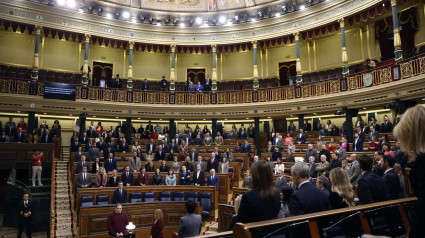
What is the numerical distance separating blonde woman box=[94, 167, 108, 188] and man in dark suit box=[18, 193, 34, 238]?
191cm

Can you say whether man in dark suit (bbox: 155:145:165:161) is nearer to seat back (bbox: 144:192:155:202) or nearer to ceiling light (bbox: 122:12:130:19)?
seat back (bbox: 144:192:155:202)

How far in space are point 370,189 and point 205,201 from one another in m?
6.52

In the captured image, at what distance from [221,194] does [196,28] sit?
11520 millimetres

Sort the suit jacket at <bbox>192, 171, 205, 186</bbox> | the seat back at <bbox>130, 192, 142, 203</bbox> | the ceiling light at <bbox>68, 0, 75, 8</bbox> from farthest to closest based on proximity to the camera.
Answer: the ceiling light at <bbox>68, 0, 75, 8</bbox> → the suit jacket at <bbox>192, 171, 205, 186</bbox> → the seat back at <bbox>130, 192, 142, 203</bbox>

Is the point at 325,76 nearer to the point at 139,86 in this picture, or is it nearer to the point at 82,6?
the point at 139,86

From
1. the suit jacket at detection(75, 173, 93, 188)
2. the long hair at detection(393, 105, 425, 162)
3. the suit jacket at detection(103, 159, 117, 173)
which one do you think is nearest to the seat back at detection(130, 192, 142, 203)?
the suit jacket at detection(75, 173, 93, 188)

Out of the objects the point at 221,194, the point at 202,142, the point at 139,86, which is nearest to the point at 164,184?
the point at 221,194

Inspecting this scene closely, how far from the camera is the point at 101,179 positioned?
9766 millimetres

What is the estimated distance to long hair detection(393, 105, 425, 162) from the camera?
1.78 metres

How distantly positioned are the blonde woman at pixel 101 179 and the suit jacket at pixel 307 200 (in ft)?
27.1

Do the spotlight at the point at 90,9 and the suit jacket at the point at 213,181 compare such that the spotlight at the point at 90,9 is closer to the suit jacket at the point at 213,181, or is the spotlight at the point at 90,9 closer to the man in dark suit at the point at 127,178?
the man in dark suit at the point at 127,178

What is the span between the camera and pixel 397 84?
447 inches

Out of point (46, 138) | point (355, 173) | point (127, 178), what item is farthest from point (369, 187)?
point (46, 138)

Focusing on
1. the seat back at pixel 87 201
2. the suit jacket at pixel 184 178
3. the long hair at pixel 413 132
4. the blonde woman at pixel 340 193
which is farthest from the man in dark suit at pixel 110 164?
the long hair at pixel 413 132
